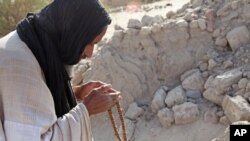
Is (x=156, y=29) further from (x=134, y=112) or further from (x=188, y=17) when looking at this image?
(x=134, y=112)

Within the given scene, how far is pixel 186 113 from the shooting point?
4.81 m

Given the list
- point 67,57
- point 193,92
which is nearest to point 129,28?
point 193,92

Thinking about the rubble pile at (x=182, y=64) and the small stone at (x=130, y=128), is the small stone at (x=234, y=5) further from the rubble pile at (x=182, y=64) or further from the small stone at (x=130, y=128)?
the small stone at (x=130, y=128)

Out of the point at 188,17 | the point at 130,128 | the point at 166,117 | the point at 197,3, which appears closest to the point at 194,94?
the point at 166,117

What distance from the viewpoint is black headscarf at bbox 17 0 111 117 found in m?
2.26

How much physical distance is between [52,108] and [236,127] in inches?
80.1

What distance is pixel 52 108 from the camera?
2262mm

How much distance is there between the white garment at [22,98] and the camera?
2152 mm

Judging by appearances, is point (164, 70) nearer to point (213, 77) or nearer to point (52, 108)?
point (213, 77)

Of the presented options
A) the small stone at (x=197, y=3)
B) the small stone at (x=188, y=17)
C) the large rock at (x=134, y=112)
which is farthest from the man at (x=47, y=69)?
the small stone at (x=197, y=3)

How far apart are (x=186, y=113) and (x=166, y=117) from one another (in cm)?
21

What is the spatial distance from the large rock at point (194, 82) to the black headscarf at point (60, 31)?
2.81 metres

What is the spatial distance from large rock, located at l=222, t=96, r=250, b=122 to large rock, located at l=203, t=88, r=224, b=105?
14 cm

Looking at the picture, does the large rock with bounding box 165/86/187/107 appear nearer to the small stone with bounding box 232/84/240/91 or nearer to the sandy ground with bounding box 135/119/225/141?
the sandy ground with bounding box 135/119/225/141
